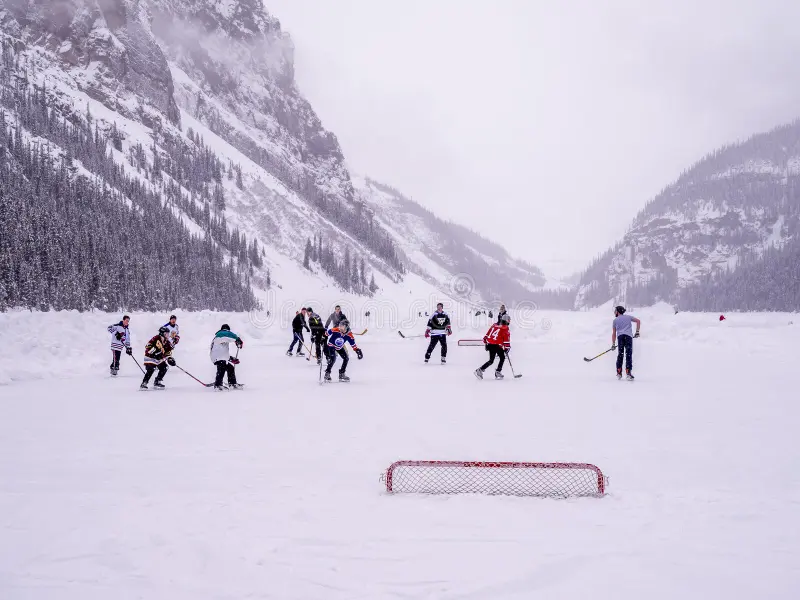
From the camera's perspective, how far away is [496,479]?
18.7 feet

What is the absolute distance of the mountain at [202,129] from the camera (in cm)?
9025

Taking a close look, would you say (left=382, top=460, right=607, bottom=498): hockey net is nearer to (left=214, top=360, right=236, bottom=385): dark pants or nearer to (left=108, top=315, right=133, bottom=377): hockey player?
(left=214, top=360, right=236, bottom=385): dark pants

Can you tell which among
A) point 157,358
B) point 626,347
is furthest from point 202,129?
point 626,347

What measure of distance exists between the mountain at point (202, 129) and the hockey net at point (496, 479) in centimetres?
8155

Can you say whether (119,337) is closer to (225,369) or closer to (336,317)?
(225,369)

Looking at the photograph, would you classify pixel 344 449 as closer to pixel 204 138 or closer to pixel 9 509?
pixel 9 509

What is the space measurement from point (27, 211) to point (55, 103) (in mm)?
58768

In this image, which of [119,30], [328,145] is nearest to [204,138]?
[119,30]

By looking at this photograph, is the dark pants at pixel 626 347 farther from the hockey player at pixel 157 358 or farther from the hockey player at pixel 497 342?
the hockey player at pixel 157 358

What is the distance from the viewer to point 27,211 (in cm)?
4638

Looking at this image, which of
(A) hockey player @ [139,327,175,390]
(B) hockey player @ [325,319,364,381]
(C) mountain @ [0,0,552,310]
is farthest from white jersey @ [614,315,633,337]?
(C) mountain @ [0,0,552,310]

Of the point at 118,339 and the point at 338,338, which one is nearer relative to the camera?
the point at 338,338

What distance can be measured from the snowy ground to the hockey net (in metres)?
0.24

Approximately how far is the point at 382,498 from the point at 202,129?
142532mm
